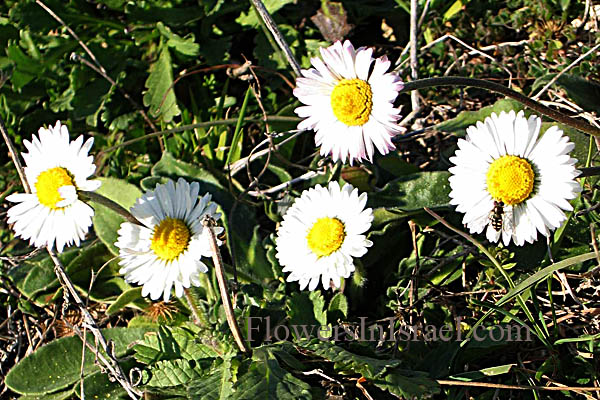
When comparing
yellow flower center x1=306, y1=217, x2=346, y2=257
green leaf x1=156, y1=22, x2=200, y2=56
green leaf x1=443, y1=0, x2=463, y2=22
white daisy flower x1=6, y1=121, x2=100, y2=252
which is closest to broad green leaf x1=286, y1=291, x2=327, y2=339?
yellow flower center x1=306, y1=217, x2=346, y2=257

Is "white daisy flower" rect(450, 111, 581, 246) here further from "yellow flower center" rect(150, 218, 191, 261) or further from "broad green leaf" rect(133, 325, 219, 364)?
"broad green leaf" rect(133, 325, 219, 364)

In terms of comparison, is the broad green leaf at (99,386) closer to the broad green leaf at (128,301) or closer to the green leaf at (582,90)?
the broad green leaf at (128,301)

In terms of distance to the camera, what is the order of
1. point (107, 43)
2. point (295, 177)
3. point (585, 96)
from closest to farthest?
point (585, 96) < point (295, 177) < point (107, 43)

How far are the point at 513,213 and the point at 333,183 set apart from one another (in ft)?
2.25

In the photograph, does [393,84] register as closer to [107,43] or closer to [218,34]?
[218,34]

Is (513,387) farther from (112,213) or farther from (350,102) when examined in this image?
(112,213)

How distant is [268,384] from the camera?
2098mm

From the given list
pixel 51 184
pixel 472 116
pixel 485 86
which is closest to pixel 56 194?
pixel 51 184

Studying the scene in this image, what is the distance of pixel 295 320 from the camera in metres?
2.51

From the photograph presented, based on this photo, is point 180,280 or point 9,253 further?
point 9,253

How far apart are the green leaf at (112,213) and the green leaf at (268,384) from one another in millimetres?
1126

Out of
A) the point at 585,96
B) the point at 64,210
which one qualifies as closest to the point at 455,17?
the point at 585,96

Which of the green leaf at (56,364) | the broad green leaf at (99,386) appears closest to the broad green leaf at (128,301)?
the green leaf at (56,364)

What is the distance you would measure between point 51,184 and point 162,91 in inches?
43.9
